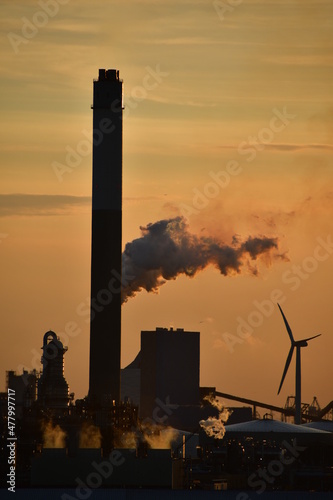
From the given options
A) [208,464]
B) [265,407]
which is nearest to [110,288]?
[208,464]

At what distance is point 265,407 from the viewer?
171125mm

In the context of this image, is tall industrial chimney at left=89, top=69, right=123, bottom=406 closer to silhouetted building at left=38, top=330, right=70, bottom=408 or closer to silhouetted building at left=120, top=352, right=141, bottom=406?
silhouetted building at left=38, top=330, right=70, bottom=408

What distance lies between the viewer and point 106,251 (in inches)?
3784

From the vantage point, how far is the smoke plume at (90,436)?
90000mm

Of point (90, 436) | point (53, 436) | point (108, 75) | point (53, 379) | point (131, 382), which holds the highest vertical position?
point (108, 75)

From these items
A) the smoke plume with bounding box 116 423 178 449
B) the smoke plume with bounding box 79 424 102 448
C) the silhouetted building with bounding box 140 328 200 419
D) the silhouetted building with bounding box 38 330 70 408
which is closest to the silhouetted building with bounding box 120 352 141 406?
the silhouetted building with bounding box 140 328 200 419

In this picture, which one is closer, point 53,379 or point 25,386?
point 53,379

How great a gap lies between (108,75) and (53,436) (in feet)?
87.5

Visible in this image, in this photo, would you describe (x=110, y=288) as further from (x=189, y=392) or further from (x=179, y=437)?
(x=189, y=392)

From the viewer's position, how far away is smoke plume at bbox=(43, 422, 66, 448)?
87537mm

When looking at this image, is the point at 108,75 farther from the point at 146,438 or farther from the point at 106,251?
the point at 146,438

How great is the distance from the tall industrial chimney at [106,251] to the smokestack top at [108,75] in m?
1.42

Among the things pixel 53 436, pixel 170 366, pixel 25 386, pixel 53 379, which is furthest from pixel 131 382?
pixel 53 436

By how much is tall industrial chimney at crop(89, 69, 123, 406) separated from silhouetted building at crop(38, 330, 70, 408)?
2120mm
